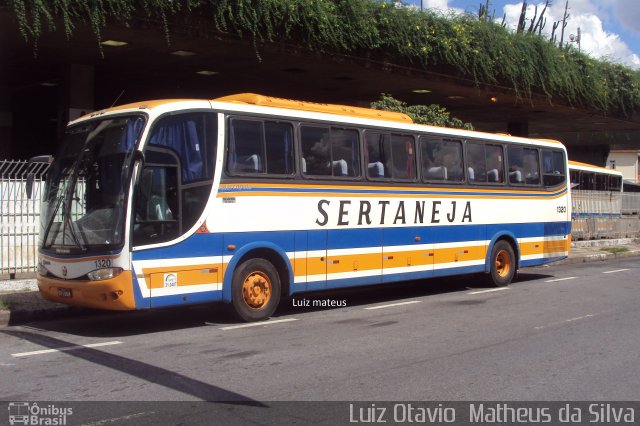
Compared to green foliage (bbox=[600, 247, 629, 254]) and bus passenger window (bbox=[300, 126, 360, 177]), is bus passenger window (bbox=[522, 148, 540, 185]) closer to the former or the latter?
bus passenger window (bbox=[300, 126, 360, 177])

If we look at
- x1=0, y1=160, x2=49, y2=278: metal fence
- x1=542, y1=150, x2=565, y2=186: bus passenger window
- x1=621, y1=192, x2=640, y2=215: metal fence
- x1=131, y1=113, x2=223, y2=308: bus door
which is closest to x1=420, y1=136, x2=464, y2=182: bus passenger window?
x1=542, y1=150, x2=565, y2=186: bus passenger window

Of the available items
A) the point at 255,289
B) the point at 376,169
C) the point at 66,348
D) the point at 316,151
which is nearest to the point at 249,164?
the point at 316,151

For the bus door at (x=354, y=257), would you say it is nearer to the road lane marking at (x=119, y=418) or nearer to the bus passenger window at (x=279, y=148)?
the bus passenger window at (x=279, y=148)

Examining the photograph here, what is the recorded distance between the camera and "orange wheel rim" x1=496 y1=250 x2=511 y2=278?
15.8m

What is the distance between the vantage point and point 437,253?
1400 cm

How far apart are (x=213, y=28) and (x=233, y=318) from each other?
715 centimetres

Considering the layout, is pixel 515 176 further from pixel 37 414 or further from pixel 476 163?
pixel 37 414

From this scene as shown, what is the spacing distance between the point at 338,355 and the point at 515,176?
900 centimetres

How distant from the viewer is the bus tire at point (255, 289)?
10547 mm

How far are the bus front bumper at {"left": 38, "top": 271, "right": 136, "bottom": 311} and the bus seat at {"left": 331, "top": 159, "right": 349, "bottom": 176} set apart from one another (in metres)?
4.20

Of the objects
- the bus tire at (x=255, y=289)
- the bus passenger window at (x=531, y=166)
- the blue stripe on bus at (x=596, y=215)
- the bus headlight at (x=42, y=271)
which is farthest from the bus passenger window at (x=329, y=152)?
the blue stripe on bus at (x=596, y=215)

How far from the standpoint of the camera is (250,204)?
10.6m

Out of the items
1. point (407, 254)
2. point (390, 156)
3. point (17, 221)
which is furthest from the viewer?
point (17, 221)

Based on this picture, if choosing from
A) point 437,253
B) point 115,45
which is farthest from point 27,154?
point 437,253
